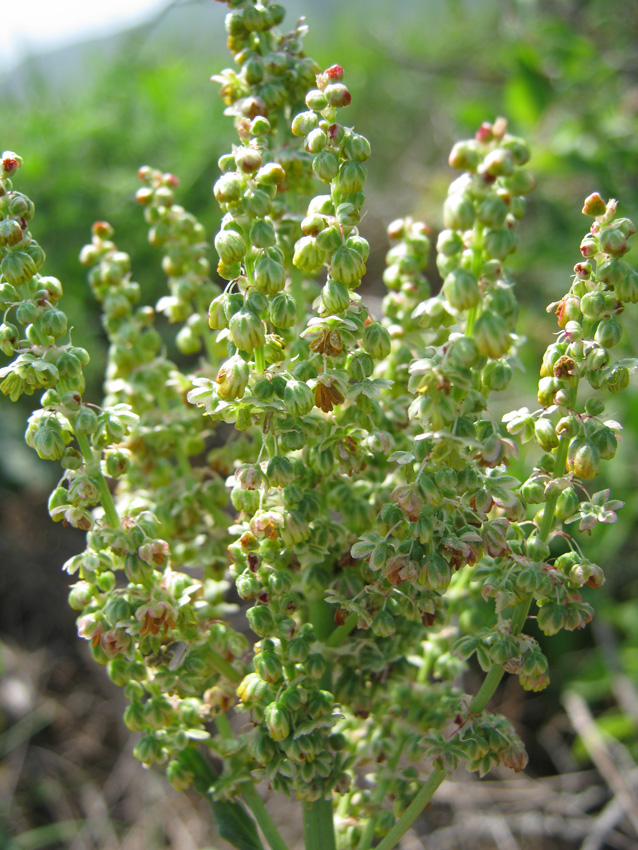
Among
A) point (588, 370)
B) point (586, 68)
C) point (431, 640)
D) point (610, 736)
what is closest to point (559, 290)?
point (586, 68)

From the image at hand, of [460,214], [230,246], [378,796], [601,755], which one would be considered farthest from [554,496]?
[601,755]

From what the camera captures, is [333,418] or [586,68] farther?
[586,68]

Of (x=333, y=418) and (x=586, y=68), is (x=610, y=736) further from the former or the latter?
(x=586, y=68)

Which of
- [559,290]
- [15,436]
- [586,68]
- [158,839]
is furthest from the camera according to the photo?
[15,436]

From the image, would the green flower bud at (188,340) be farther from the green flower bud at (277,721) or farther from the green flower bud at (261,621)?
the green flower bud at (277,721)

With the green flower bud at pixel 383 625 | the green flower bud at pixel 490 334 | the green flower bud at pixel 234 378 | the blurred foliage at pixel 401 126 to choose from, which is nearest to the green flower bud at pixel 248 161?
the green flower bud at pixel 234 378

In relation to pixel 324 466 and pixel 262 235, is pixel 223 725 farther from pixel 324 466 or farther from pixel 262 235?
pixel 262 235
